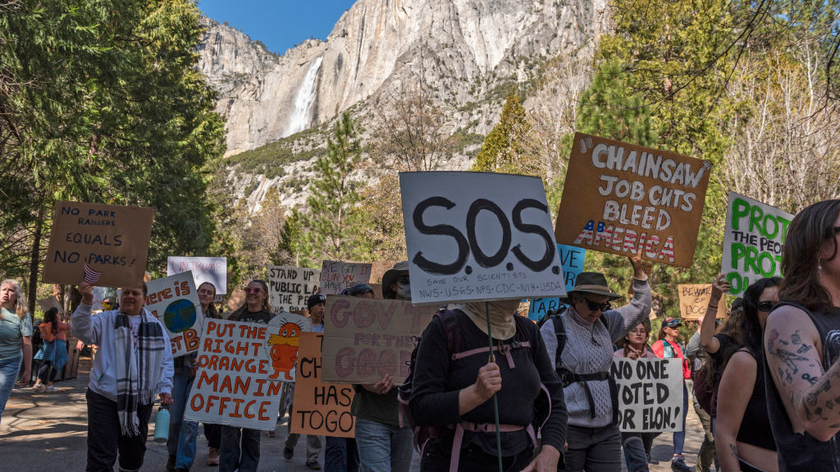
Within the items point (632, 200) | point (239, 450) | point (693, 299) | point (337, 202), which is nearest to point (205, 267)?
point (239, 450)

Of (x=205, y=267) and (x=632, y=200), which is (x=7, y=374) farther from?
(x=632, y=200)

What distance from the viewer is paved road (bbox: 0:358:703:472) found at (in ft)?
25.5

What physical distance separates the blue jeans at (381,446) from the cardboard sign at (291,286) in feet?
27.3

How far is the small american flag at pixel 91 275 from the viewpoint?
18.8 feet

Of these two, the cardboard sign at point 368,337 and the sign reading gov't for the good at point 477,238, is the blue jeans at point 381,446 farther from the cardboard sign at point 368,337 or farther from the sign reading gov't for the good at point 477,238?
the sign reading gov't for the good at point 477,238

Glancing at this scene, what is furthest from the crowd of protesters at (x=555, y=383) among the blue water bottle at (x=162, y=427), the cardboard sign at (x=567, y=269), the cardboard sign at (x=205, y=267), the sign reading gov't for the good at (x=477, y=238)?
the cardboard sign at (x=205, y=267)

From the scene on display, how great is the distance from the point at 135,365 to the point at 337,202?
3419 cm

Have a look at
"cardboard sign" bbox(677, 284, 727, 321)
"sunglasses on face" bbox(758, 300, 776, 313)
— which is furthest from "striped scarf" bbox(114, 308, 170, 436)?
"cardboard sign" bbox(677, 284, 727, 321)

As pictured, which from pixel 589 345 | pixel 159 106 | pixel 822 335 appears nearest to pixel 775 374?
pixel 822 335

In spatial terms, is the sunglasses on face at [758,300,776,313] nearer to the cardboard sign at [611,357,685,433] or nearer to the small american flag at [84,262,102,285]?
the cardboard sign at [611,357,685,433]

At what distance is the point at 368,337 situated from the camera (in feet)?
17.4

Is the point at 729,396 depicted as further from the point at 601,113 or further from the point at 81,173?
the point at 601,113

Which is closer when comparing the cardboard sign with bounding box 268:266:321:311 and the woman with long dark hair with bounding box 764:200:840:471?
the woman with long dark hair with bounding box 764:200:840:471

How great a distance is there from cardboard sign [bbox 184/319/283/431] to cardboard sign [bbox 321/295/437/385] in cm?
192
